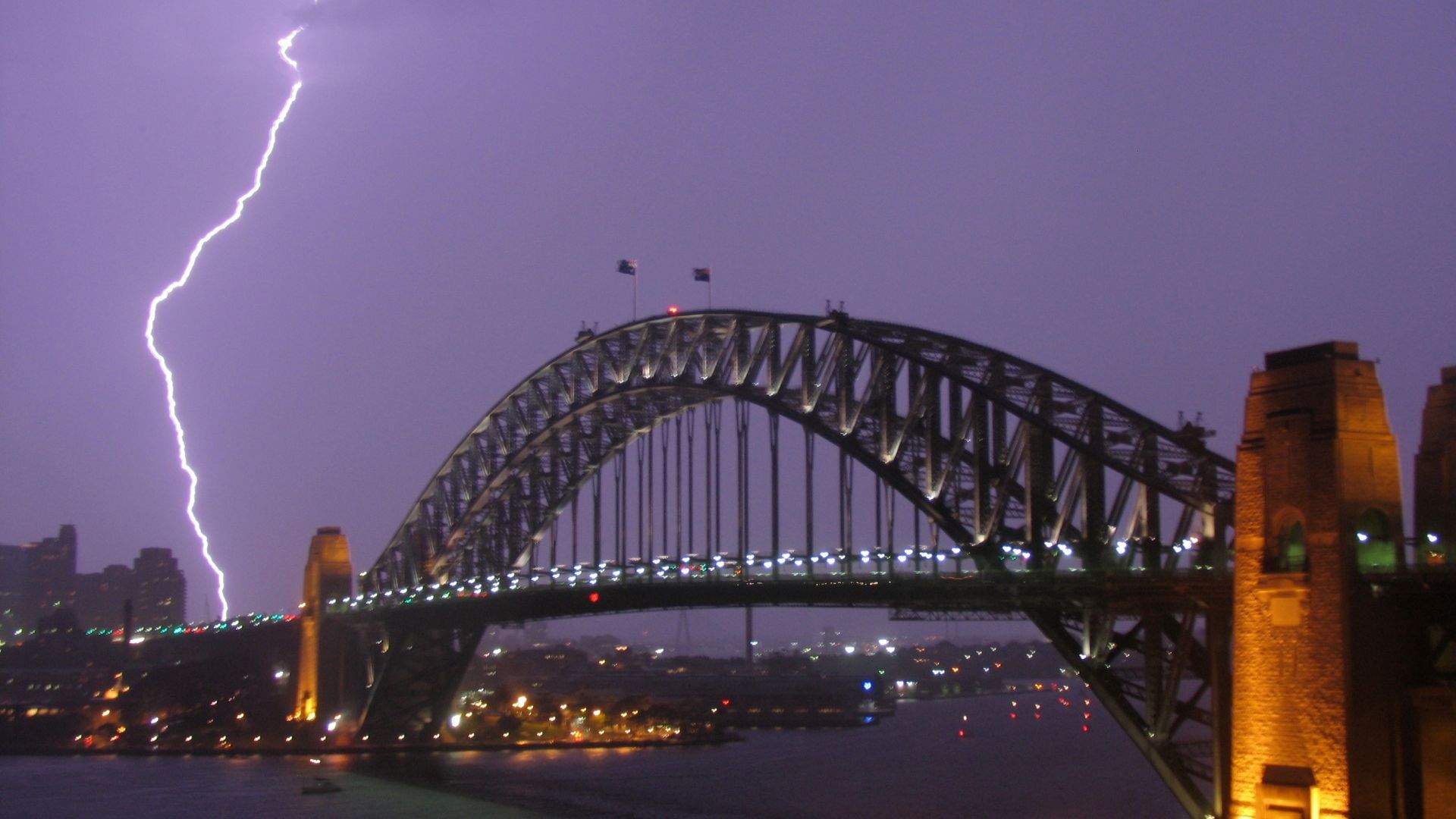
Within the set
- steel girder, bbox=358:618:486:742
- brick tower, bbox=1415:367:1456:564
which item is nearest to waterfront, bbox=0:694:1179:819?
steel girder, bbox=358:618:486:742

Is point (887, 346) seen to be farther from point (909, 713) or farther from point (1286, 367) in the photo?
point (909, 713)

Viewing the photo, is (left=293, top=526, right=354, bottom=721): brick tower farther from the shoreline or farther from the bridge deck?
the bridge deck

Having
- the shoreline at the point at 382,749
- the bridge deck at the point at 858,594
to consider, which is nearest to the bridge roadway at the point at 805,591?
the bridge deck at the point at 858,594

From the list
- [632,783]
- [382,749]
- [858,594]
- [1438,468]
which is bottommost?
[632,783]

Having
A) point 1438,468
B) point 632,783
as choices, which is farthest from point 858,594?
point 632,783

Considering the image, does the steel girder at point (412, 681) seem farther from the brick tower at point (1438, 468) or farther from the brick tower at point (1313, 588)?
the brick tower at point (1313, 588)

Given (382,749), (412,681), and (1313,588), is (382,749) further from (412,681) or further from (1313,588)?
(1313,588)
